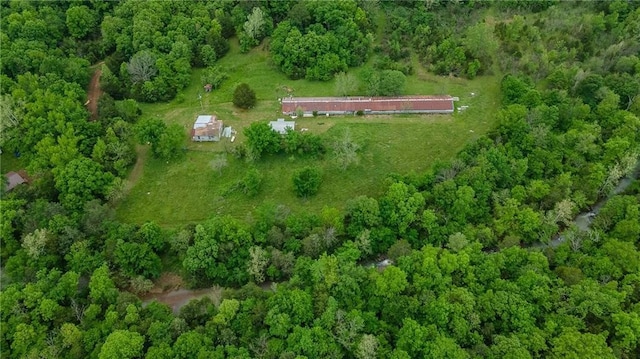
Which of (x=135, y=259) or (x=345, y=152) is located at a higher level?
(x=345, y=152)

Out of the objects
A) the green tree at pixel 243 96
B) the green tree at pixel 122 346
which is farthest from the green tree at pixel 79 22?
the green tree at pixel 122 346

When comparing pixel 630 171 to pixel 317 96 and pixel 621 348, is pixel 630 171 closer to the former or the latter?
pixel 621 348

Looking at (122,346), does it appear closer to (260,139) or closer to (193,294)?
(193,294)

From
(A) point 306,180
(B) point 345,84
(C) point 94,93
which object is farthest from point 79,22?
(A) point 306,180

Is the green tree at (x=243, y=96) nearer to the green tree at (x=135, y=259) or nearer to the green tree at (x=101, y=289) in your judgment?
the green tree at (x=135, y=259)

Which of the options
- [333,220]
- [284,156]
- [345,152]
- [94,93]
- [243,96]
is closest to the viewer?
[333,220]

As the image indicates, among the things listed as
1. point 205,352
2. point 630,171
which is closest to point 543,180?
point 630,171
